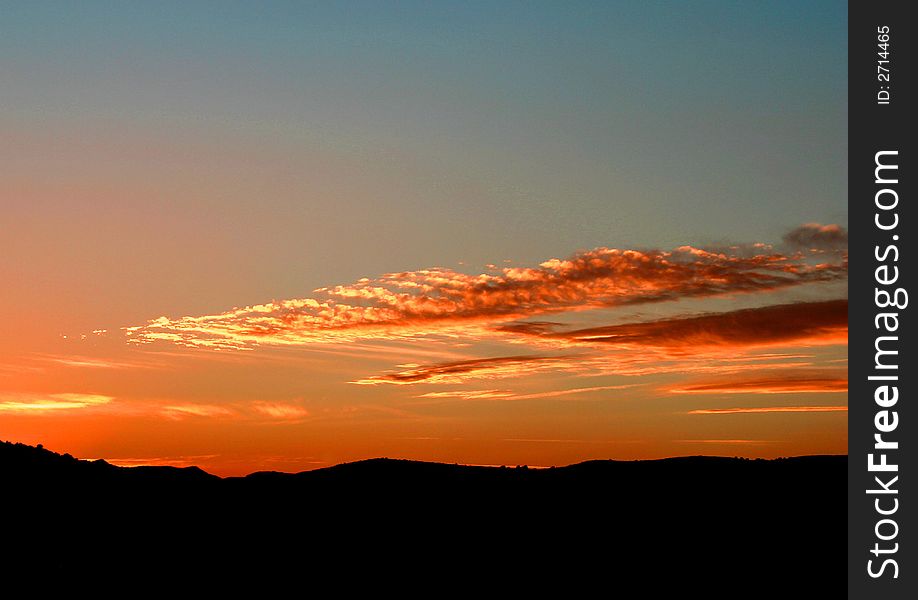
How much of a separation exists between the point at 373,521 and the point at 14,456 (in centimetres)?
2185

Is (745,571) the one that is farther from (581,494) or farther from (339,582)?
(339,582)

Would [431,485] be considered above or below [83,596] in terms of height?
above

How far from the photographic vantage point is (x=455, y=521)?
60.6 metres

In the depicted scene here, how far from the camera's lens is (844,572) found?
168ft

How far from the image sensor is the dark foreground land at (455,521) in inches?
2061

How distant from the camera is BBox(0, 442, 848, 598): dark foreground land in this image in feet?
172

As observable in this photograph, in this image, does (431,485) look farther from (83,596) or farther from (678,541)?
(83,596)

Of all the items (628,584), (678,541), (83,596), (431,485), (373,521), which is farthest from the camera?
(431,485)

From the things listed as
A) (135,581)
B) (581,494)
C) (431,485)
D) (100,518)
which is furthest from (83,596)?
(581,494)

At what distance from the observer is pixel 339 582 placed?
51.5 meters

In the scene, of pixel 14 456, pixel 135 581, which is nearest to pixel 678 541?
pixel 135 581

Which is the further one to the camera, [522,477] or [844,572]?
[522,477]

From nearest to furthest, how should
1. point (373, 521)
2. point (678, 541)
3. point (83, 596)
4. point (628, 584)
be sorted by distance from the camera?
point (83, 596)
point (628, 584)
point (678, 541)
point (373, 521)

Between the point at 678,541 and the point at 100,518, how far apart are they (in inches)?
1239
